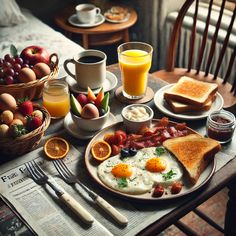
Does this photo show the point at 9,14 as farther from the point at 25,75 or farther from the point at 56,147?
the point at 56,147

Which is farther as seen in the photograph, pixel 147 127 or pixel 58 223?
pixel 147 127

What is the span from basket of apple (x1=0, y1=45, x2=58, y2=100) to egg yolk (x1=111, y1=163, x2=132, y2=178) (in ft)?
1.72

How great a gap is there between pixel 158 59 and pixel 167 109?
1725mm

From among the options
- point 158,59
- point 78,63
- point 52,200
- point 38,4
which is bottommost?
point 158,59

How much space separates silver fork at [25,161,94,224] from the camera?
1048mm

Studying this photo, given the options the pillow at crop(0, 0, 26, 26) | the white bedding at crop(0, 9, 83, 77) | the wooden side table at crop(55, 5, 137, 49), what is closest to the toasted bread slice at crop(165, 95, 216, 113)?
the white bedding at crop(0, 9, 83, 77)

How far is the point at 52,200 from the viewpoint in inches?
44.3

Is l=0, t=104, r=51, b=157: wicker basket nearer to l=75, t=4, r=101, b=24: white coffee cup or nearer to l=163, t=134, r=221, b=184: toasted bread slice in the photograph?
l=163, t=134, r=221, b=184: toasted bread slice

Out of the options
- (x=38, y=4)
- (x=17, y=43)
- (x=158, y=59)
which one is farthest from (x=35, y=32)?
(x=158, y=59)

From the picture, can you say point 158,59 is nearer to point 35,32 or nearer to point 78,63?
point 35,32

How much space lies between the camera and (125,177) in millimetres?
1148

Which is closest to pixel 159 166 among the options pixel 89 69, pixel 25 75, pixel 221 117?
pixel 221 117

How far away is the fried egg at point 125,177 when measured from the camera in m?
1.11

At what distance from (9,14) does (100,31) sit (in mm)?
591
